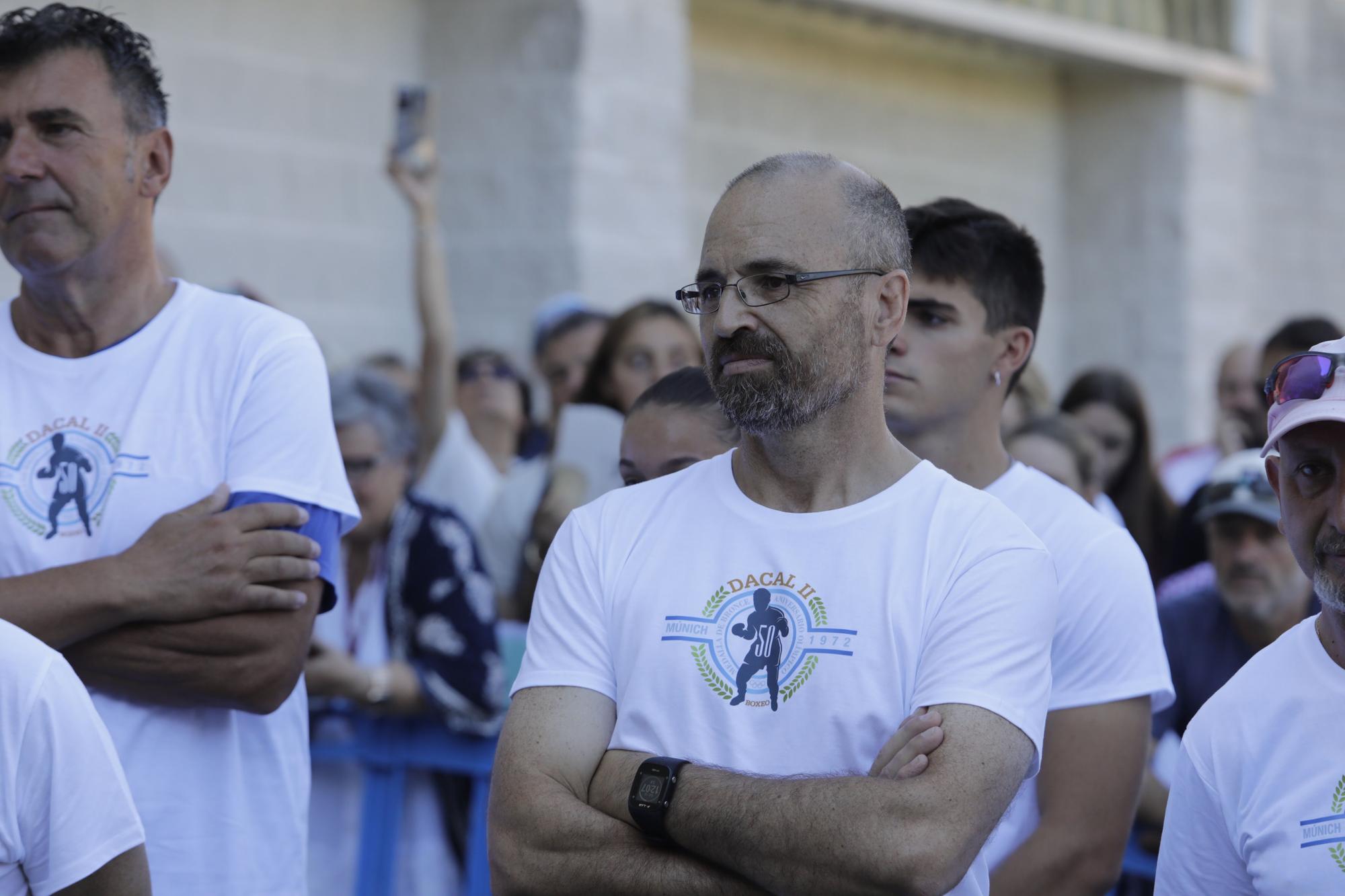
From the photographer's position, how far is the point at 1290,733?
2.43 meters

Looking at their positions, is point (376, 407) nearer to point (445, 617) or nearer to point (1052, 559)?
point (445, 617)

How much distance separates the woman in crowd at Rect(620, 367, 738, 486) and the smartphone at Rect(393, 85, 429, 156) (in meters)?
2.45

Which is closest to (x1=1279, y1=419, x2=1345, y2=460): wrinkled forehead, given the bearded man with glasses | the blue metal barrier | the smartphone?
the bearded man with glasses

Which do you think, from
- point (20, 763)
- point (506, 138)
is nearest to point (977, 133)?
point (506, 138)

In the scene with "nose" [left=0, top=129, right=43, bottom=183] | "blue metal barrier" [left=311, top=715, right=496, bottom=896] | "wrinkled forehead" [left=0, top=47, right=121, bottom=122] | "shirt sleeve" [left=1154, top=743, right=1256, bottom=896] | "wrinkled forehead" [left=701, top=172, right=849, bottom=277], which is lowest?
"blue metal barrier" [left=311, top=715, right=496, bottom=896]

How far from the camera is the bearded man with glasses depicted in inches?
91.4

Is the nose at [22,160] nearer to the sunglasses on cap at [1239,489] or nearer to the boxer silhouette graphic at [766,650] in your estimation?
the boxer silhouette graphic at [766,650]

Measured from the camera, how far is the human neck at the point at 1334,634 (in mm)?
2445

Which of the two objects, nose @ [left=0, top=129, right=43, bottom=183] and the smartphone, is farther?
the smartphone

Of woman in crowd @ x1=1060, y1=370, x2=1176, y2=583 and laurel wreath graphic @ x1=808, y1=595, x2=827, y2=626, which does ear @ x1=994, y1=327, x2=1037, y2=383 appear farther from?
woman in crowd @ x1=1060, y1=370, x2=1176, y2=583

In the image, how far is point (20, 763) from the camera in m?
2.31

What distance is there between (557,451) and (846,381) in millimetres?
2228

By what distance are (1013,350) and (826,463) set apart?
3.31ft

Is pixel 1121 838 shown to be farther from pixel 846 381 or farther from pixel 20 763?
pixel 20 763
